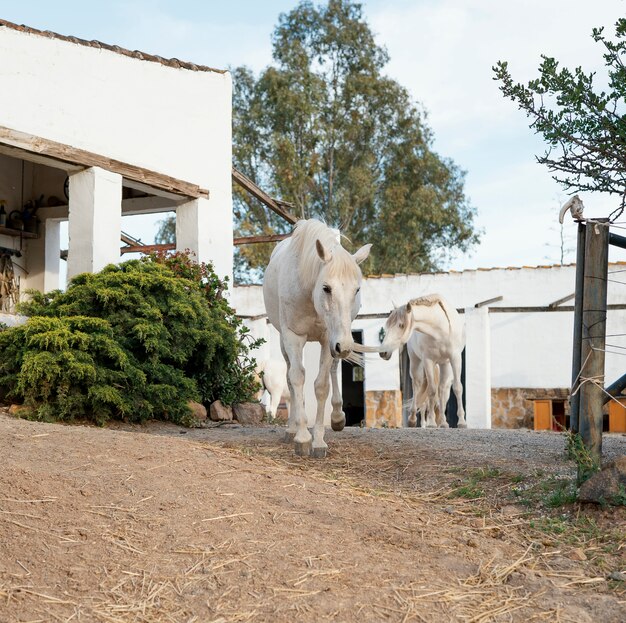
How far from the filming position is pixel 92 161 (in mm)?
10633

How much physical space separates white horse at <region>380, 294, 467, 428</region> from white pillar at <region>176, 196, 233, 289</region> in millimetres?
2801

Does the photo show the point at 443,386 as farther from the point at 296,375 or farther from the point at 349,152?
the point at 349,152

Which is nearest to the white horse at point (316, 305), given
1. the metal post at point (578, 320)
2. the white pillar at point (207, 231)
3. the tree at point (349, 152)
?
the metal post at point (578, 320)

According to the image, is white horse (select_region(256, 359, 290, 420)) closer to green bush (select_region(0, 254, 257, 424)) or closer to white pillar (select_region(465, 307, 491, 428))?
white pillar (select_region(465, 307, 491, 428))

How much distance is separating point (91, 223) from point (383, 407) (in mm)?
9590

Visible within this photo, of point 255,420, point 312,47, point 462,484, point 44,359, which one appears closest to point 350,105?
point 312,47

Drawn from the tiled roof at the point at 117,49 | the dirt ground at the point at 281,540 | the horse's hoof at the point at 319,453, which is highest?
the tiled roof at the point at 117,49

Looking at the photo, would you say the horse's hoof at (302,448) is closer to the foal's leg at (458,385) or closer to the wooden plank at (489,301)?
the foal's leg at (458,385)

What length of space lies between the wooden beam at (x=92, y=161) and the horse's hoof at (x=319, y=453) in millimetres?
5632

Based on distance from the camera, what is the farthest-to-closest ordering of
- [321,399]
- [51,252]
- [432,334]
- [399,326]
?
1. [51,252]
2. [432,334]
3. [399,326]
4. [321,399]

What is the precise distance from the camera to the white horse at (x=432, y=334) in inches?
413

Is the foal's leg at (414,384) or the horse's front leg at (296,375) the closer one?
the horse's front leg at (296,375)

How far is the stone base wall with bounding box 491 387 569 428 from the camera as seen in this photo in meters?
17.7

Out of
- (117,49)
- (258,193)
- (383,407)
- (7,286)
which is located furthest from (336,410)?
(383,407)
